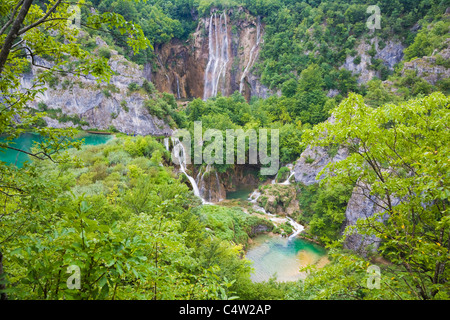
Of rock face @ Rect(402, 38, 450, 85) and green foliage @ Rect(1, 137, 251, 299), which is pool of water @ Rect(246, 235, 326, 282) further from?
rock face @ Rect(402, 38, 450, 85)

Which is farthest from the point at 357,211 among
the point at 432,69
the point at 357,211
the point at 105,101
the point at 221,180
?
the point at 105,101

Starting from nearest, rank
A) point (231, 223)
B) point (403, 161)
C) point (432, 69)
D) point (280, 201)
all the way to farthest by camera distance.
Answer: point (403, 161) → point (231, 223) → point (280, 201) → point (432, 69)

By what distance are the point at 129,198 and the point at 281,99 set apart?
1147 inches

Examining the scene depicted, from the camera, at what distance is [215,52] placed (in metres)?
48.1

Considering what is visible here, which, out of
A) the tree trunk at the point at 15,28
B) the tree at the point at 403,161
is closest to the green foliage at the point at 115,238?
the tree trunk at the point at 15,28

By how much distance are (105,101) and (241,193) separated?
23.2m

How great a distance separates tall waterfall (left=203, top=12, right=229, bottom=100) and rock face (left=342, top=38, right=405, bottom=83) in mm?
21586

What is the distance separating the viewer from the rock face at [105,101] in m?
33.0

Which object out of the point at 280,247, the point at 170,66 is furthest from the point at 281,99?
the point at 170,66

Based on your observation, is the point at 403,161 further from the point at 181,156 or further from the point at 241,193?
the point at 241,193

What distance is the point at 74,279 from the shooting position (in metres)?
1.95

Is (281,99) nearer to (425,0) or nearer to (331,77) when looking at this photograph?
(331,77)

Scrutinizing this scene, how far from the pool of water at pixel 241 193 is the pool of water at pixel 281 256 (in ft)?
21.2
